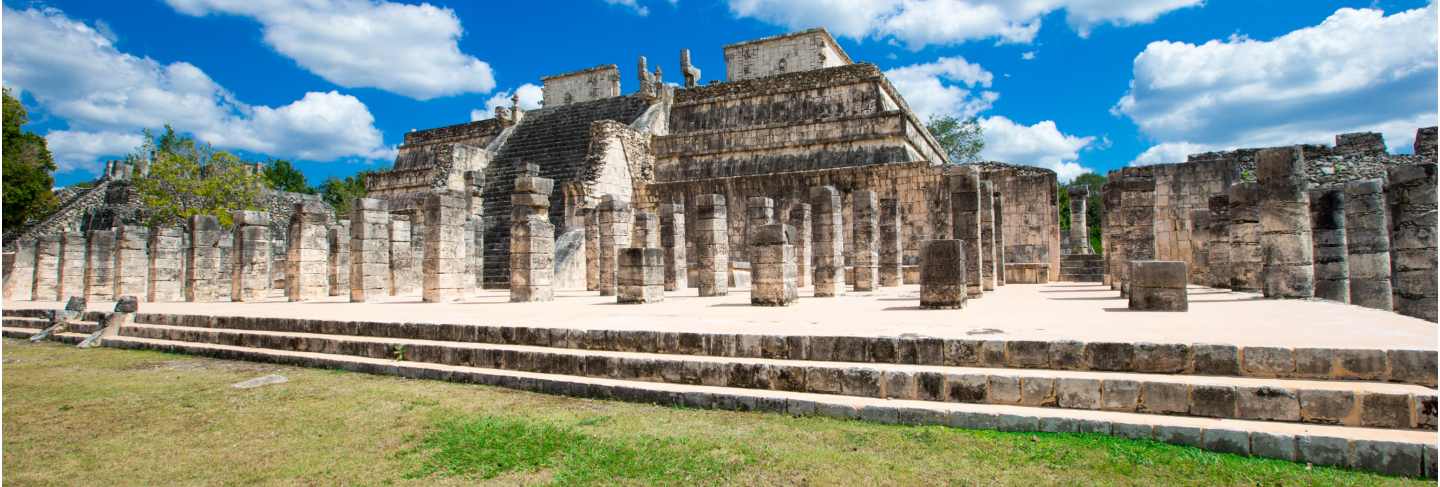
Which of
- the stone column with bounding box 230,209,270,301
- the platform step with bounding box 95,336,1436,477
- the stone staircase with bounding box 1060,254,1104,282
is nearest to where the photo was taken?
the platform step with bounding box 95,336,1436,477

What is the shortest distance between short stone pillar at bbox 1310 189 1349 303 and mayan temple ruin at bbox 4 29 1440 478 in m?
0.03

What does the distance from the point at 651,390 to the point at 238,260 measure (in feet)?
46.5

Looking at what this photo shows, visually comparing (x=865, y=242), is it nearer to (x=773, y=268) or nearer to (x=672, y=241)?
(x=672, y=241)

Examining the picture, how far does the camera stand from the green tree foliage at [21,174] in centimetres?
3159

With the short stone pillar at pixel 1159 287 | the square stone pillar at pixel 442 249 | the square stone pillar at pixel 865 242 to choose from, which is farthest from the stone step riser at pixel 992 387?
the square stone pillar at pixel 865 242

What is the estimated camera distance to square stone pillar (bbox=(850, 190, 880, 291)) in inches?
589

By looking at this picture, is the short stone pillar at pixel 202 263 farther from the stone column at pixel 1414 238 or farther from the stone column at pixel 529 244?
the stone column at pixel 1414 238

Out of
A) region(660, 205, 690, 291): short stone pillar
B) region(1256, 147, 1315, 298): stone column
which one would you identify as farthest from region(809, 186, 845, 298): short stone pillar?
region(1256, 147, 1315, 298): stone column

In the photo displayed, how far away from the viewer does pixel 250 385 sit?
292 inches

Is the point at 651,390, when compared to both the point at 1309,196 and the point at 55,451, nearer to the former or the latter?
the point at 55,451

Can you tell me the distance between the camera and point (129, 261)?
17.3 metres

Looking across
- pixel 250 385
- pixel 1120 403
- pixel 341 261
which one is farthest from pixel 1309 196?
pixel 341 261

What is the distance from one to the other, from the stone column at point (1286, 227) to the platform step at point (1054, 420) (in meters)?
7.86

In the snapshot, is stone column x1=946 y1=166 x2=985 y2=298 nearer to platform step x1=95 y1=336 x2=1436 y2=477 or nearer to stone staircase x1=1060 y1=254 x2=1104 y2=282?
platform step x1=95 y1=336 x2=1436 y2=477
